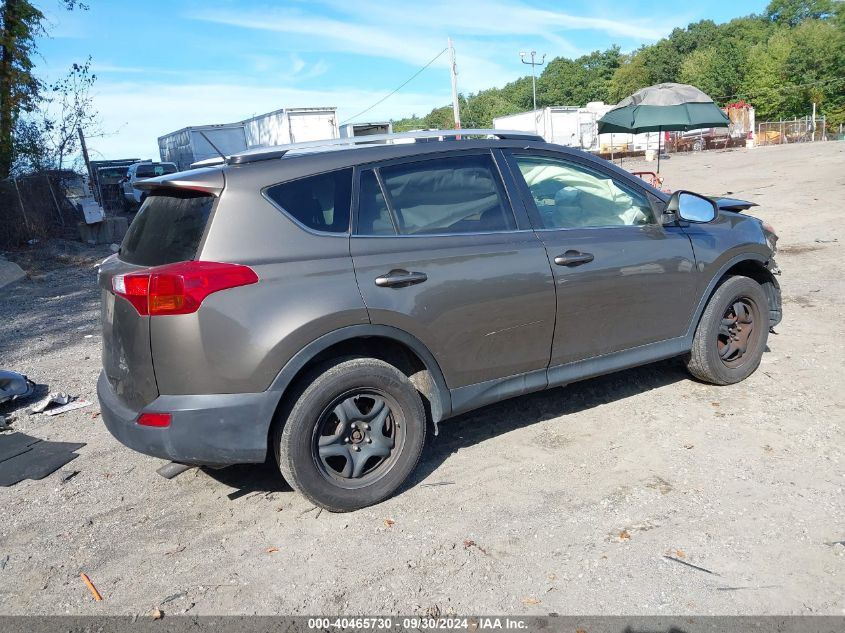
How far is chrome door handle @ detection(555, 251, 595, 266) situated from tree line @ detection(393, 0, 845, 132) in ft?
241

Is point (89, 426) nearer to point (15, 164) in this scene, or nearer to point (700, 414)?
point (700, 414)

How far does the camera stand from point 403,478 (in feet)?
12.0

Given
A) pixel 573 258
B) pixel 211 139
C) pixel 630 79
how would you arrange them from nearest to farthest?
pixel 573 258, pixel 211 139, pixel 630 79

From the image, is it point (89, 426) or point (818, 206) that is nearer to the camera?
point (89, 426)

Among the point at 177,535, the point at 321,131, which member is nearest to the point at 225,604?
the point at 177,535

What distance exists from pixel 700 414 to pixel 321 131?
79.5 ft

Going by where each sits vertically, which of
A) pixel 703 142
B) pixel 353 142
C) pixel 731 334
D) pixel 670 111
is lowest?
pixel 731 334

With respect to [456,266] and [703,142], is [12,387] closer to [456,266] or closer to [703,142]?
[456,266]

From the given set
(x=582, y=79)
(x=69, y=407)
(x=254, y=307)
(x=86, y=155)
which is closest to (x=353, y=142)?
(x=254, y=307)

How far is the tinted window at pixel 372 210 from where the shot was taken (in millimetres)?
3584

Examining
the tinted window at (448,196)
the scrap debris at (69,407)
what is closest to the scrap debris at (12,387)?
the scrap debris at (69,407)

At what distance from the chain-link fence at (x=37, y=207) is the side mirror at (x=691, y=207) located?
13776 millimetres

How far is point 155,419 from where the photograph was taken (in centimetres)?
323

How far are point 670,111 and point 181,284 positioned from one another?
14112 mm
